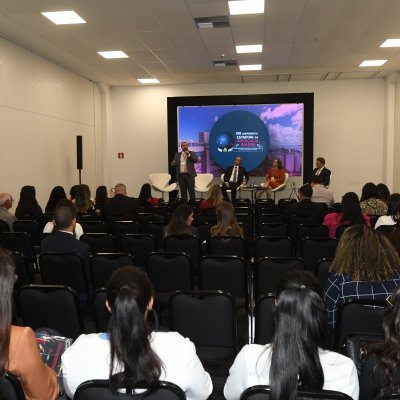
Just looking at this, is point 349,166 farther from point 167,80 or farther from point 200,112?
point 167,80

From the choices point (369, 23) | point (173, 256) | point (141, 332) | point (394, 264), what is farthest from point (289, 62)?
point (141, 332)

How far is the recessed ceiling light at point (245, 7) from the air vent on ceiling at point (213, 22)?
0.37m

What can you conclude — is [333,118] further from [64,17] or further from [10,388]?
[10,388]

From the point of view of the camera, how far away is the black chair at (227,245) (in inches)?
184

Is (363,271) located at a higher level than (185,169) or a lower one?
lower

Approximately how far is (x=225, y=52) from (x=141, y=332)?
9391 mm

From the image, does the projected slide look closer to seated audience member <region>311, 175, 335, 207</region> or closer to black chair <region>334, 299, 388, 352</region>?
seated audience member <region>311, 175, 335, 207</region>

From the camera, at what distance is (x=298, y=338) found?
162cm

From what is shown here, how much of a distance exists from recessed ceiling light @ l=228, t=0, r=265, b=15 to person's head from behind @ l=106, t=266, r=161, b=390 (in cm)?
627

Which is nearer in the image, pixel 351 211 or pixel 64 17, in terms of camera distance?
pixel 351 211

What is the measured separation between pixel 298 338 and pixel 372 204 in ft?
17.2

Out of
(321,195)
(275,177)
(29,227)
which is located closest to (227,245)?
(29,227)

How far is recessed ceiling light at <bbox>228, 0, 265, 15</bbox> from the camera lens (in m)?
7.05

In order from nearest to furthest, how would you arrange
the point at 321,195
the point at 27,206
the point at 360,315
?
the point at 360,315 → the point at 27,206 → the point at 321,195
